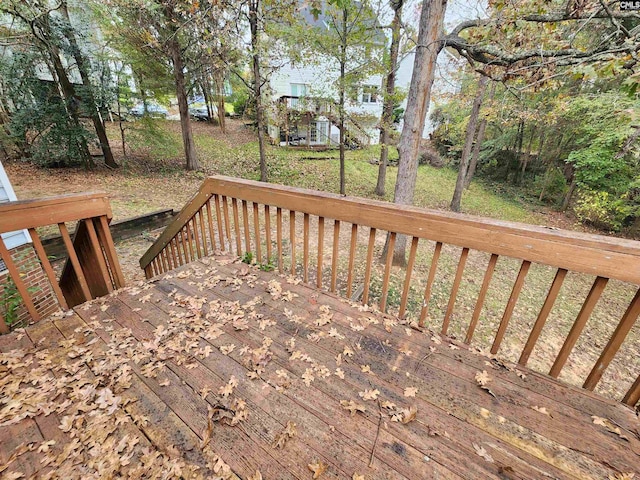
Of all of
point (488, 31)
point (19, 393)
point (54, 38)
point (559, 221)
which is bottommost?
point (559, 221)

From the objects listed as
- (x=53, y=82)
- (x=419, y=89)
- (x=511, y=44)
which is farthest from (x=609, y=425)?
(x=53, y=82)

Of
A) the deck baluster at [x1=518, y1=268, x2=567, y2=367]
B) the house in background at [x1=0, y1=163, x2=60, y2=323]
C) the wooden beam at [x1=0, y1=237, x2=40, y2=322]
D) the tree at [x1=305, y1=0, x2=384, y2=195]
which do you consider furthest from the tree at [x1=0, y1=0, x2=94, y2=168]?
the deck baluster at [x1=518, y1=268, x2=567, y2=367]

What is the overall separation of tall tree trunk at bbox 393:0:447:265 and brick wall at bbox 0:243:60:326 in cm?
554

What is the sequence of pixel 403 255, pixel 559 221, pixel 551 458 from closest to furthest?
pixel 551 458 < pixel 403 255 < pixel 559 221

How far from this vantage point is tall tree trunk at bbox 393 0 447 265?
4.37 m

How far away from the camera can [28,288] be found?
362cm

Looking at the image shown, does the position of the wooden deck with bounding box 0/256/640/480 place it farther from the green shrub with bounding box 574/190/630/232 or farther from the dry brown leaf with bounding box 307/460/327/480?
the green shrub with bounding box 574/190/630/232

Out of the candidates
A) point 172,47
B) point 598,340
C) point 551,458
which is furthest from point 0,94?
point 598,340

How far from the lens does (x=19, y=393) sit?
1476 mm

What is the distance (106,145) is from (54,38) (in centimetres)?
302

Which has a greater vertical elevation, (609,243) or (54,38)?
(54,38)

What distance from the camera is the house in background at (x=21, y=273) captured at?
3056 mm

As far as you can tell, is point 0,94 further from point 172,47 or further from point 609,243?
point 609,243

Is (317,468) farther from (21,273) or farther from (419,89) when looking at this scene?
(419,89)
